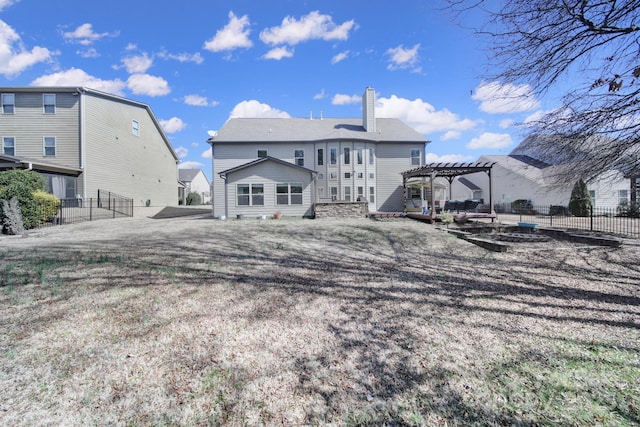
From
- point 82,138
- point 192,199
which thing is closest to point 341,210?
point 82,138

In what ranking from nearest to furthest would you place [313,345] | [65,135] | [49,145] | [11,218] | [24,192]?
[313,345]
[11,218]
[24,192]
[65,135]
[49,145]

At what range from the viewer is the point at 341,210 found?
1781 centimetres

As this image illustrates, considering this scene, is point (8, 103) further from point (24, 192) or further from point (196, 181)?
point (196, 181)

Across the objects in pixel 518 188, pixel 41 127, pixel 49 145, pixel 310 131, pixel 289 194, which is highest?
pixel 310 131

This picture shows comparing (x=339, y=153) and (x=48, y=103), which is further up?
(x=48, y=103)

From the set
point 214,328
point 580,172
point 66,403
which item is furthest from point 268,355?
point 580,172

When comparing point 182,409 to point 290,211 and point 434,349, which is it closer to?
point 434,349

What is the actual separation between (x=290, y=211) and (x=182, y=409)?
1640 cm

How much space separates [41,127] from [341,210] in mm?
18760

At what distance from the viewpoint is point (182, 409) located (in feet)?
7.30

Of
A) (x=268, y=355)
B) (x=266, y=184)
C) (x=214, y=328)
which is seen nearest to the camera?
(x=268, y=355)

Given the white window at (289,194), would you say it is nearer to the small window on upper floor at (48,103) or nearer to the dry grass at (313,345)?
the dry grass at (313,345)

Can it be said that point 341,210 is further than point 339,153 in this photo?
No

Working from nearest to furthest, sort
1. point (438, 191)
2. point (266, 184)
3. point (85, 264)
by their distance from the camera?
point (85, 264), point (266, 184), point (438, 191)
